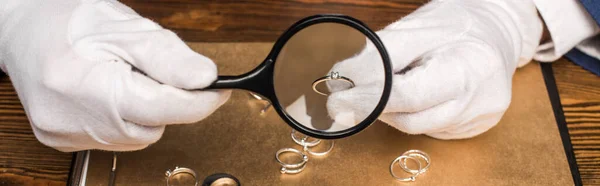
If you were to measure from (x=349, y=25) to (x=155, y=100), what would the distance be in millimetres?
202

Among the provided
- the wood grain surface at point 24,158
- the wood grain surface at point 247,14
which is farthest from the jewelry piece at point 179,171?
the wood grain surface at point 247,14

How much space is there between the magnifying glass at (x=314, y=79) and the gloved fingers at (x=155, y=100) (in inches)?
1.0

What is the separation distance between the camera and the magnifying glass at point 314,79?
64 centimetres

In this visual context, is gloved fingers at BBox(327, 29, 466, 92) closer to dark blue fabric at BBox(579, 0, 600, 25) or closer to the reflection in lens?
the reflection in lens

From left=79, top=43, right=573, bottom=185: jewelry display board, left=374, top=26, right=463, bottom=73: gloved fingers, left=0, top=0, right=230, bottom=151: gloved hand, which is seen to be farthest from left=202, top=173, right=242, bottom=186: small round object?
left=374, top=26, right=463, bottom=73: gloved fingers

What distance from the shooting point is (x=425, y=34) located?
2.52 feet

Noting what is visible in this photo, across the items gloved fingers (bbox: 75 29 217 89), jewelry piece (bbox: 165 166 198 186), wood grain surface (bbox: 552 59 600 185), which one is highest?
gloved fingers (bbox: 75 29 217 89)

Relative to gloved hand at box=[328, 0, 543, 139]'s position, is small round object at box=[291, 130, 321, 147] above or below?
below

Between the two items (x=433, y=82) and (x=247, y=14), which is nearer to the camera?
(x=433, y=82)

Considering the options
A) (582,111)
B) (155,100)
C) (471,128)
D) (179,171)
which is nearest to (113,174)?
(179,171)

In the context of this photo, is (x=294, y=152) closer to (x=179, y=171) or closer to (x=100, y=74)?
(x=179, y=171)

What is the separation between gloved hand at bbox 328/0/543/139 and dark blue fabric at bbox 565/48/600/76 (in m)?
0.18

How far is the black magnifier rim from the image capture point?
628mm

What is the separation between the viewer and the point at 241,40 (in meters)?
0.97
